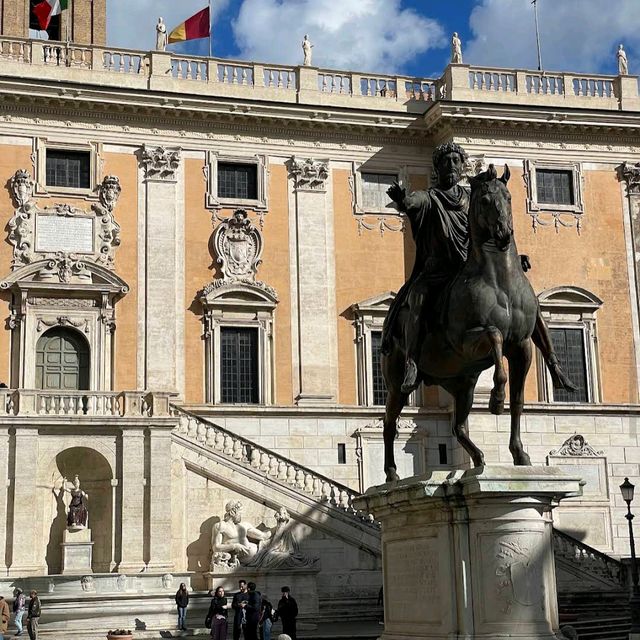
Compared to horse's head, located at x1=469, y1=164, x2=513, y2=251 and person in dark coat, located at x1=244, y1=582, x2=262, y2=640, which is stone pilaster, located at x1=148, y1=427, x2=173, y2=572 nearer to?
person in dark coat, located at x1=244, y1=582, x2=262, y2=640

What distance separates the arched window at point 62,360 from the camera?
3111 cm

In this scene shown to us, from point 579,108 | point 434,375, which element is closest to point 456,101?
point 579,108

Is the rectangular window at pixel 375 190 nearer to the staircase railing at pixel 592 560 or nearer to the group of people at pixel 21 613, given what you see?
the staircase railing at pixel 592 560

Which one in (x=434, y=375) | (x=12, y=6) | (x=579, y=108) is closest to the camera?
(x=434, y=375)

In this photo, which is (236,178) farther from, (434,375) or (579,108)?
(434,375)

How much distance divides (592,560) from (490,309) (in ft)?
67.6

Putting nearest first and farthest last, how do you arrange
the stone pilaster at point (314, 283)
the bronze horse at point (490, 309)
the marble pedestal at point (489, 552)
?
1. the marble pedestal at point (489, 552)
2. the bronze horse at point (490, 309)
3. the stone pilaster at point (314, 283)

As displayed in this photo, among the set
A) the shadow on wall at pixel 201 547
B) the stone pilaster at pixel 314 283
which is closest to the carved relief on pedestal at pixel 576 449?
the stone pilaster at pixel 314 283

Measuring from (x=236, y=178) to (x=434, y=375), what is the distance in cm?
2386

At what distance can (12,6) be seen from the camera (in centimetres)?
4422

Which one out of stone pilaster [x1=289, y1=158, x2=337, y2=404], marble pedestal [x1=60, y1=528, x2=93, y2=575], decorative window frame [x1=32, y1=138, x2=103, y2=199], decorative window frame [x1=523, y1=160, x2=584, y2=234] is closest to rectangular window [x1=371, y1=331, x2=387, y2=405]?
stone pilaster [x1=289, y1=158, x2=337, y2=404]

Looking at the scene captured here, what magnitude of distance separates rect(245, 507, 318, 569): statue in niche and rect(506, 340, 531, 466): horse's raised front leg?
16.7 metres

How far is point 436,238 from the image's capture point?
1086 cm

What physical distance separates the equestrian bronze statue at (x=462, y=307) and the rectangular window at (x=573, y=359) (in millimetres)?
23450
